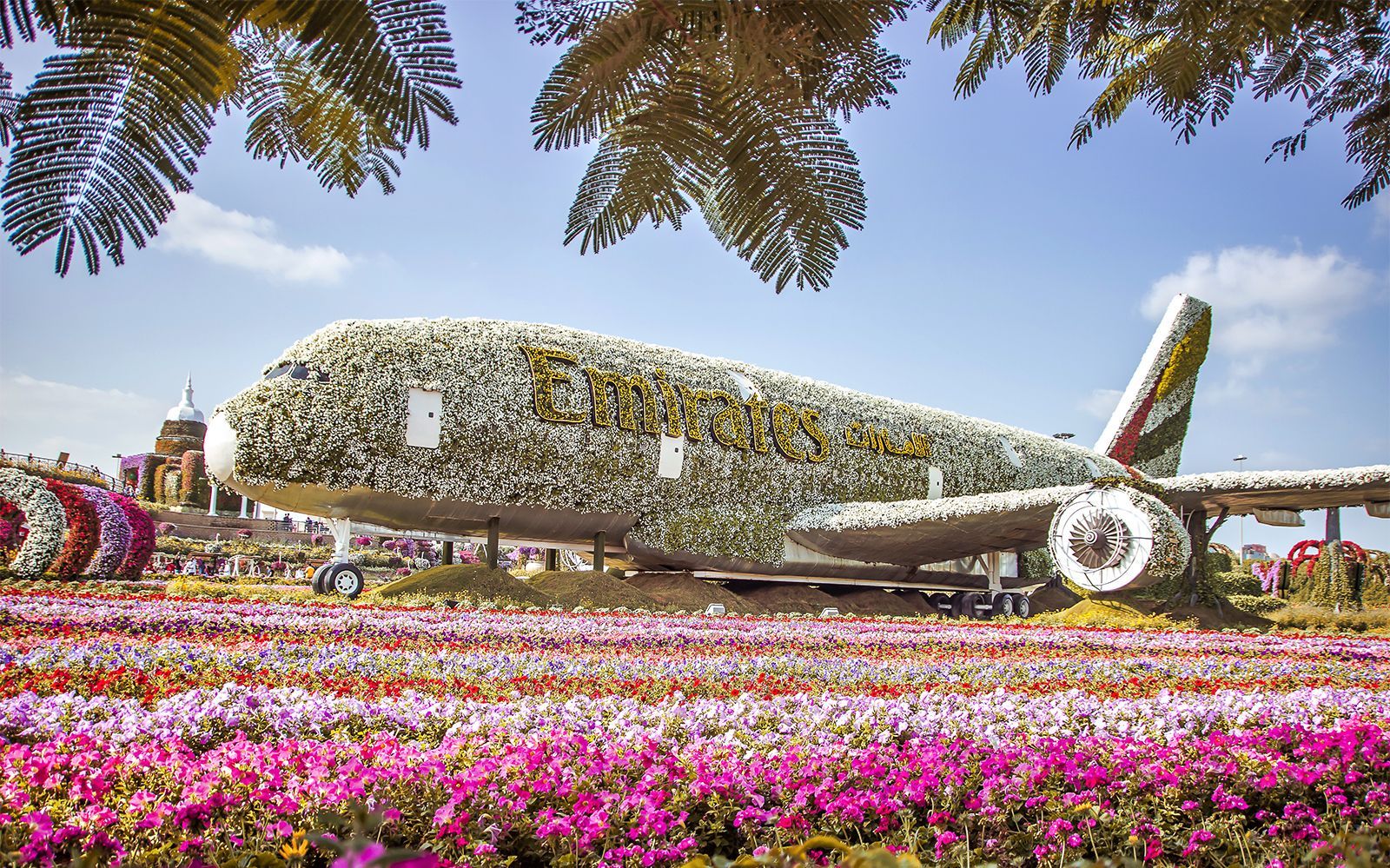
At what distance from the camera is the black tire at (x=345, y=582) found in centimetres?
1386

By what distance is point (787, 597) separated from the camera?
59.3 ft

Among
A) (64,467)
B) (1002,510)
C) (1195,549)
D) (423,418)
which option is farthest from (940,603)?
(64,467)

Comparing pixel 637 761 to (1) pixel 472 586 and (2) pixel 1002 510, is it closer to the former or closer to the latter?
(1) pixel 472 586

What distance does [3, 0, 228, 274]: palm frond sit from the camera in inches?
42.7

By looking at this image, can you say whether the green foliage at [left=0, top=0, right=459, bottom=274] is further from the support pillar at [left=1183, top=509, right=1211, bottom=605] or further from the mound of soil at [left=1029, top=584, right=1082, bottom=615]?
the mound of soil at [left=1029, top=584, right=1082, bottom=615]

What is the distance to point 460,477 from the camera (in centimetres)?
1421

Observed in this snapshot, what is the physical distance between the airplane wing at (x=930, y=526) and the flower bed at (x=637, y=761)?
9.40 meters

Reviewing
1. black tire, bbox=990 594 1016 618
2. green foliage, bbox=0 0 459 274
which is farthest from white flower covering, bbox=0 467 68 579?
black tire, bbox=990 594 1016 618

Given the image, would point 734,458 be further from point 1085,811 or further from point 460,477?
point 1085,811

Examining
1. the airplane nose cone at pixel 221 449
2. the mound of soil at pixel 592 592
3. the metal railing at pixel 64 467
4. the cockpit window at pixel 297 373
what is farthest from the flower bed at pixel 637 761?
Result: the metal railing at pixel 64 467

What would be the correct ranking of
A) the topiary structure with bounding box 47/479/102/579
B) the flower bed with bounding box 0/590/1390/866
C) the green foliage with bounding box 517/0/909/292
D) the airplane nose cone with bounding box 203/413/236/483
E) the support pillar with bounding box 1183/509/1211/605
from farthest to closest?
the support pillar with bounding box 1183/509/1211/605 < the topiary structure with bounding box 47/479/102/579 < the airplane nose cone with bounding box 203/413/236/483 < the flower bed with bounding box 0/590/1390/866 < the green foliage with bounding box 517/0/909/292

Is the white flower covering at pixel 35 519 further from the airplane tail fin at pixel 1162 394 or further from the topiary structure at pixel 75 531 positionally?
the airplane tail fin at pixel 1162 394

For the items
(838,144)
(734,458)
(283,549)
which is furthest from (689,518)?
(283,549)

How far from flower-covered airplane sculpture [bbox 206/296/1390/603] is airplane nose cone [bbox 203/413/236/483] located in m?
0.04
